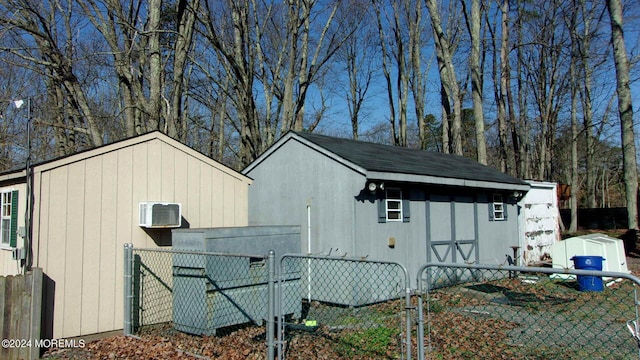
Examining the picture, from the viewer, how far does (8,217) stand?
6977mm

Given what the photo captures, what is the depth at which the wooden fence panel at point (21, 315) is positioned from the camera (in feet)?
18.3

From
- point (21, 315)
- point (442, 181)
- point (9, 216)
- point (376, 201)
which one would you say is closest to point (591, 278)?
point (442, 181)

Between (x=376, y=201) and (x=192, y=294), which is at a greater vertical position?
(x=376, y=201)

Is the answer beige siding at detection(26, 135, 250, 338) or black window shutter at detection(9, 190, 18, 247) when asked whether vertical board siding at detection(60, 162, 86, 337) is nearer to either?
beige siding at detection(26, 135, 250, 338)

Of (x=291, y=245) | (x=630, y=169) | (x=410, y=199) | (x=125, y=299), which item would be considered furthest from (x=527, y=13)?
(x=125, y=299)

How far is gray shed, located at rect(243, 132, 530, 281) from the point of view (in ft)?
30.1

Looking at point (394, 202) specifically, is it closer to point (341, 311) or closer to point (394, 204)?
point (394, 204)

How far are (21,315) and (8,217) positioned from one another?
1960mm

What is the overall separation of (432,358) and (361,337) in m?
1.10

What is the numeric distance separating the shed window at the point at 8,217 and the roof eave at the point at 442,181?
561 centimetres

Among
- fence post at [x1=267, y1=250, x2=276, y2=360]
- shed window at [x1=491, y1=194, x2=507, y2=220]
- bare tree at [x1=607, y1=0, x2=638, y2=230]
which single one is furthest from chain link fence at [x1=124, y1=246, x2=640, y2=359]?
bare tree at [x1=607, y1=0, x2=638, y2=230]

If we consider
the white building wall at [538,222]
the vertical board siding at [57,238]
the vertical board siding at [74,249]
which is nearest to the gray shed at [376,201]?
Result: the white building wall at [538,222]

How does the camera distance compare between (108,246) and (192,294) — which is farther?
(108,246)

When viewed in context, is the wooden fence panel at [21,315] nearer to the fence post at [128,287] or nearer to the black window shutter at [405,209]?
the fence post at [128,287]
